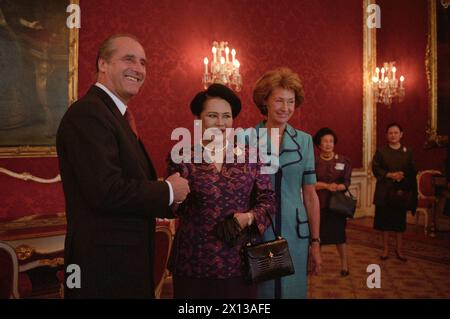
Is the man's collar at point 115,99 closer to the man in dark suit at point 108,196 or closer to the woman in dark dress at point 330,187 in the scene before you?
the man in dark suit at point 108,196

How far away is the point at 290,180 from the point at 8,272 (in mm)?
1794

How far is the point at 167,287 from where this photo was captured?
155 inches

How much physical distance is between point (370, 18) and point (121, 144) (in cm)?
815

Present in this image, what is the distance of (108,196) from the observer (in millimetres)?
1399

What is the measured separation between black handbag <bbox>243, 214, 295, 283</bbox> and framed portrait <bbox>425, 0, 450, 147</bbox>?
646cm

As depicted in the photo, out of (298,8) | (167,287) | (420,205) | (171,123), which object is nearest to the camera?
(167,287)

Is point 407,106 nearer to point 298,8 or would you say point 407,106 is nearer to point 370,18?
point 370,18

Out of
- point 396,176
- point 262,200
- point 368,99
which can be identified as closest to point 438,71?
point 368,99

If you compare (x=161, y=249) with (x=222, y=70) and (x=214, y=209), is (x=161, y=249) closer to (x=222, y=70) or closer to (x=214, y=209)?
(x=214, y=209)

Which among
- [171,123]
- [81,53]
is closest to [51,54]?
[81,53]

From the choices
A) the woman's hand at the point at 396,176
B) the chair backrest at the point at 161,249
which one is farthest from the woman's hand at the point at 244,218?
the woman's hand at the point at 396,176

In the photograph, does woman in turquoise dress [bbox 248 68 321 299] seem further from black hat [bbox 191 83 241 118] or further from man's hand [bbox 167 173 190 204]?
man's hand [bbox 167 173 190 204]

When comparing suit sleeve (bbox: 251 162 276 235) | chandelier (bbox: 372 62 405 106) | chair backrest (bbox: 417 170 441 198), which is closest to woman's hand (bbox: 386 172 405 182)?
chair backrest (bbox: 417 170 441 198)

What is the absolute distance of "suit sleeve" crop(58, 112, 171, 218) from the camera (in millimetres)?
1402
